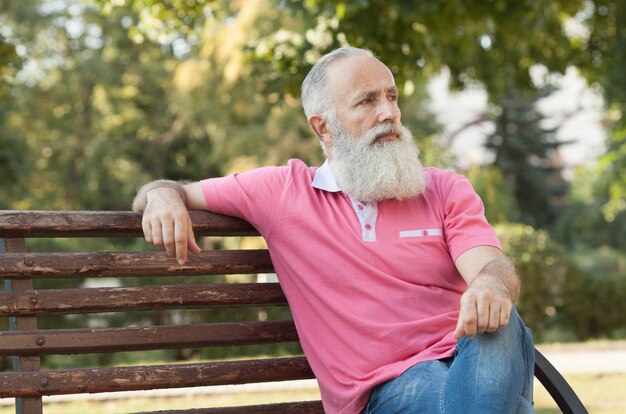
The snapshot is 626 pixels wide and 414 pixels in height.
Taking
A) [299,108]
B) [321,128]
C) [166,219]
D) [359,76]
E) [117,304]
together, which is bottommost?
[117,304]

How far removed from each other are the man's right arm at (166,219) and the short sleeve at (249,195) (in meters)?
0.13

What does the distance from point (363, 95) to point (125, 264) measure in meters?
0.97

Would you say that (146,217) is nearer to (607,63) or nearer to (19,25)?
(607,63)

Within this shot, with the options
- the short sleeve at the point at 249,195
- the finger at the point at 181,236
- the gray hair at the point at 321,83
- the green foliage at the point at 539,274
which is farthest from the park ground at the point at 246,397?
the green foliage at the point at 539,274

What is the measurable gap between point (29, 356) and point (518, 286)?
59.1 inches

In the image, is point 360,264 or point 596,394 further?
point 596,394

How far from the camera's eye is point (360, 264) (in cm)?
322

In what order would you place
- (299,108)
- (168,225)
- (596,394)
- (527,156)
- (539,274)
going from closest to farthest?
(168,225)
(596,394)
(539,274)
(299,108)
(527,156)

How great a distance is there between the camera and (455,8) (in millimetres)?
8406

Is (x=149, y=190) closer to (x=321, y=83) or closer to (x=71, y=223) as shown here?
(x=71, y=223)

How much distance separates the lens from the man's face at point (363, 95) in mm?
3477

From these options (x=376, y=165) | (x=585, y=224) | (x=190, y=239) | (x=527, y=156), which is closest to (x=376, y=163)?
(x=376, y=165)

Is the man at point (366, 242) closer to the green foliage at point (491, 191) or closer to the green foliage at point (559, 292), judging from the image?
the green foliage at point (559, 292)

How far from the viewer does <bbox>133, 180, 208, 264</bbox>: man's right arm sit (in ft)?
10.3
